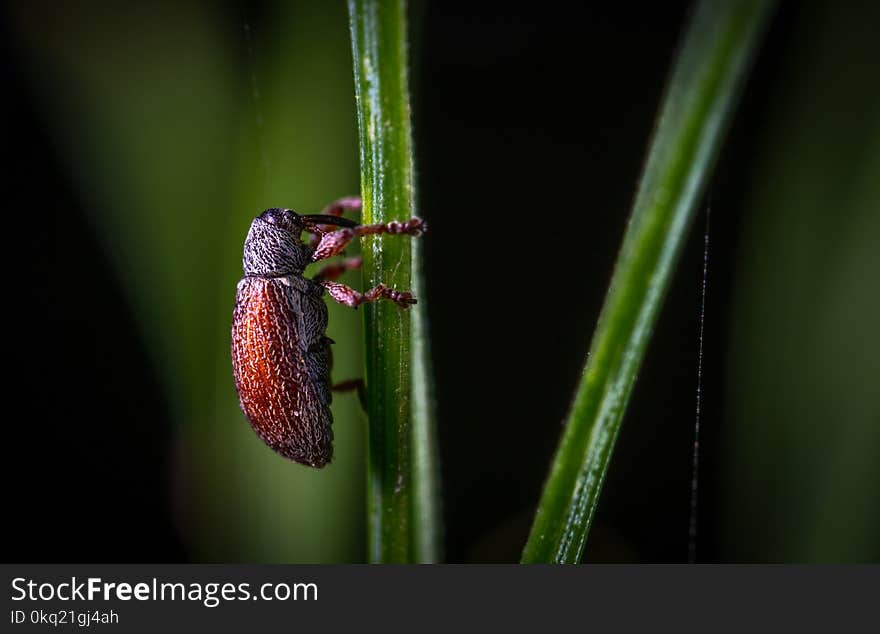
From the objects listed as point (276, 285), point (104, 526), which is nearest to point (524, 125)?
point (276, 285)

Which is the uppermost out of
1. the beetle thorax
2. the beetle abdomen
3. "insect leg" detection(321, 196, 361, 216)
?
"insect leg" detection(321, 196, 361, 216)

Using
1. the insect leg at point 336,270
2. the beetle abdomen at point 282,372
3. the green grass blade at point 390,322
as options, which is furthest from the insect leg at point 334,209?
the green grass blade at point 390,322

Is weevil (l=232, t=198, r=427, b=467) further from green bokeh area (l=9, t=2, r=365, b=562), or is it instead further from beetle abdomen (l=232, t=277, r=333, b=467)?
green bokeh area (l=9, t=2, r=365, b=562)

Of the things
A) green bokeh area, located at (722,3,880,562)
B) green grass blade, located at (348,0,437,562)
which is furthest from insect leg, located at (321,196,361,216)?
green bokeh area, located at (722,3,880,562)

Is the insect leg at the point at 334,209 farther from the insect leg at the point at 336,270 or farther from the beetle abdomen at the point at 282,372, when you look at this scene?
the beetle abdomen at the point at 282,372

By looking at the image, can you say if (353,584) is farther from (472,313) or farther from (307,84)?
(472,313)

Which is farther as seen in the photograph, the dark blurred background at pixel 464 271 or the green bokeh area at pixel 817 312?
the dark blurred background at pixel 464 271

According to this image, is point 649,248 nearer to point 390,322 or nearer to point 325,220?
point 390,322
